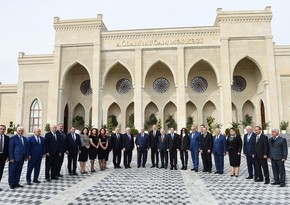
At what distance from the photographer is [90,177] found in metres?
6.93

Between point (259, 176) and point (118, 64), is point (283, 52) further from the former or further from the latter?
point (259, 176)

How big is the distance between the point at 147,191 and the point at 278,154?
10.4 feet

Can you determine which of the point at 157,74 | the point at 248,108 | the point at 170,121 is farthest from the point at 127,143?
the point at 248,108

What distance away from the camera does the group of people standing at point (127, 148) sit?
18.7ft

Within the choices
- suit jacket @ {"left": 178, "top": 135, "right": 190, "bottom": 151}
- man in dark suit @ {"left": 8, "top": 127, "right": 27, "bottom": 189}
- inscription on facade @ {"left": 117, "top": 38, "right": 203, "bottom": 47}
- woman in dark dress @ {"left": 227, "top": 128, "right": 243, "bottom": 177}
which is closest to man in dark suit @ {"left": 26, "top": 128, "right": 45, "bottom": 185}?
man in dark suit @ {"left": 8, "top": 127, "right": 27, "bottom": 189}

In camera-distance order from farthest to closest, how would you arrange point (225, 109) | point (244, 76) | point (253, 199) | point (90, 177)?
point (244, 76) → point (225, 109) → point (90, 177) → point (253, 199)

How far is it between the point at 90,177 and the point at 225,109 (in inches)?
540

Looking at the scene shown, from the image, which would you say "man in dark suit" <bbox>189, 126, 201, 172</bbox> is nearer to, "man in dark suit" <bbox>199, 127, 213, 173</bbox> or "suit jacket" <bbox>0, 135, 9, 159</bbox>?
"man in dark suit" <bbox>199, 127, 213, 173</bbox>

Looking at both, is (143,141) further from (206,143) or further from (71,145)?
(71,145)

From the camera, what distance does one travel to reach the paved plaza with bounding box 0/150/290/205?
4.57 meters

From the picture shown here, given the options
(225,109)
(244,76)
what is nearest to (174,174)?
(225,109)

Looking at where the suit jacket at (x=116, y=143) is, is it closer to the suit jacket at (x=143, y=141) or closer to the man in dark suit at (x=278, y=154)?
the suit jacket at (x=143, y=141)

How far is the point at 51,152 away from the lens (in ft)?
21.5

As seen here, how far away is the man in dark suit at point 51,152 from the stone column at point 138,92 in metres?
12.2
